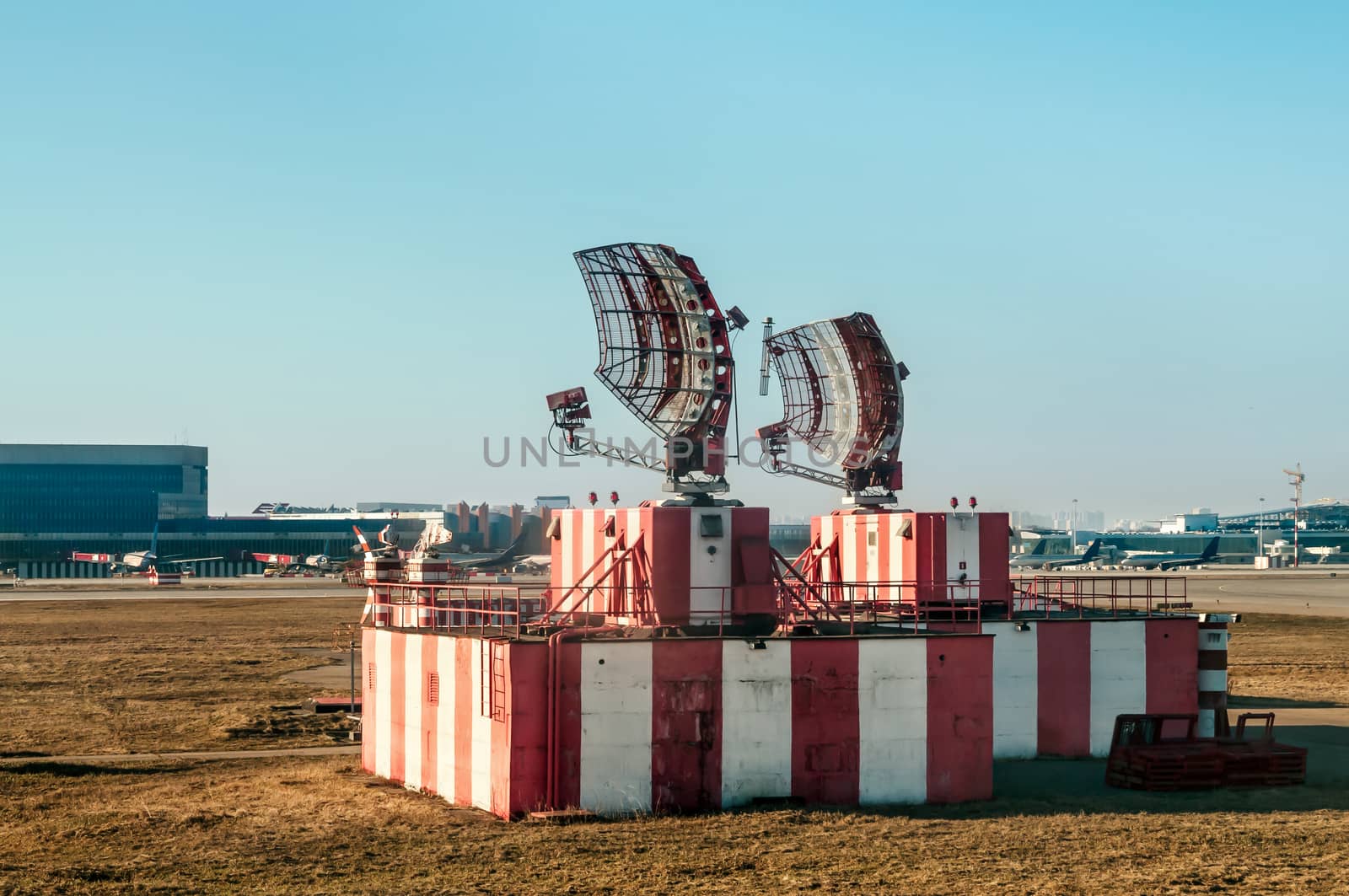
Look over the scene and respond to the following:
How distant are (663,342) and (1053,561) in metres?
156

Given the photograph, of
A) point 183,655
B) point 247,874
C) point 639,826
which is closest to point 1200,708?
point 639,826

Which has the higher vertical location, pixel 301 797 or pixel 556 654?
pixel 556 654

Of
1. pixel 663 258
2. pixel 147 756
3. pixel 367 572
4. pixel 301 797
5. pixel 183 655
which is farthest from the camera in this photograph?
pixel 183 655

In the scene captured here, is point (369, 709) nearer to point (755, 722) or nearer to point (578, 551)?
point (578, 551)

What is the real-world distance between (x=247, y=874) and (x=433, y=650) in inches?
343

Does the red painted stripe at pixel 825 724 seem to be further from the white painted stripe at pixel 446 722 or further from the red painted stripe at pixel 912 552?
the red painted stripe at pixel 912 552

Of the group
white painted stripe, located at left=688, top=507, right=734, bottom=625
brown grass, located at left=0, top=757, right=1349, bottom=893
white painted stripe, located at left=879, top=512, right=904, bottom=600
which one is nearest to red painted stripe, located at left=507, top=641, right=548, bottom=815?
brown grass, located at left=0, top=757, right=1349, bottom=893

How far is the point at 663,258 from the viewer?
1200 inches

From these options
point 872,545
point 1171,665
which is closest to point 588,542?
point 872,545

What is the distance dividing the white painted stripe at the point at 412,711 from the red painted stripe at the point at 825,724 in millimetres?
7928

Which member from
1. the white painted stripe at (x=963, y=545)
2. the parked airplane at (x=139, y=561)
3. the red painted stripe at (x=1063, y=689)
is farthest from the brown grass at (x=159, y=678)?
the parked airplane at (x=139, y=561)

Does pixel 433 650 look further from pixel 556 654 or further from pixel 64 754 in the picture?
pixel 64 754

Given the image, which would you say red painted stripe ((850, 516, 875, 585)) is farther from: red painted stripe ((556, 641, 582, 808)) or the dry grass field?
red painted stripe ((556, 641, 582, 808))

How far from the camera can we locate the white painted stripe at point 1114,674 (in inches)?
1323
